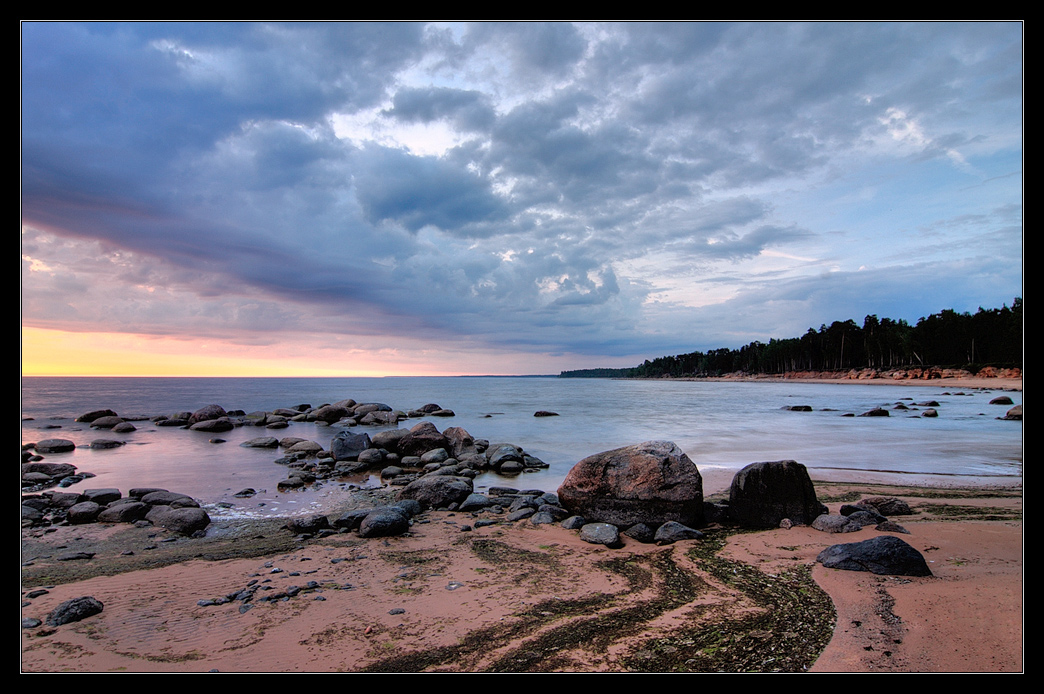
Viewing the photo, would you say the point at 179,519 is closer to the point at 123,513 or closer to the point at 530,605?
the point at 123,513

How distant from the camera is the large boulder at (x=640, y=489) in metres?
7.39

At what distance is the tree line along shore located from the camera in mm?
72363

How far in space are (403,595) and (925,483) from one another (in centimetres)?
1275

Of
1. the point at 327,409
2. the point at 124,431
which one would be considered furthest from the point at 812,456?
the point at 124,431

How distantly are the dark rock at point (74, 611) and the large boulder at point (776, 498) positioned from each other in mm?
8649

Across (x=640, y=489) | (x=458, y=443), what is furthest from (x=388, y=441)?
(x=640, y=489)

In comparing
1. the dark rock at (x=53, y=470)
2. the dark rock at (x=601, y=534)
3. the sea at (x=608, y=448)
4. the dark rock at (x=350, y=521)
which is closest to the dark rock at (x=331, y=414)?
the sea at (x=608, y=448)

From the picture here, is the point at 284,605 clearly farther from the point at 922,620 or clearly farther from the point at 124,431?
the point at 124,431

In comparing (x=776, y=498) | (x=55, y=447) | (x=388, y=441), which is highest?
(x=776, y=498)

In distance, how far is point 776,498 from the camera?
748 cm

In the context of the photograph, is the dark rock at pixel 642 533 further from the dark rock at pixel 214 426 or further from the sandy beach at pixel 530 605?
the dark rock at pixel 214 426

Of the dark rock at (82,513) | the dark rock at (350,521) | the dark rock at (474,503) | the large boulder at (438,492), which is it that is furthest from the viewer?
the large boulder at (438,492)

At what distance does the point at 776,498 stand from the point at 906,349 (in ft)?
341

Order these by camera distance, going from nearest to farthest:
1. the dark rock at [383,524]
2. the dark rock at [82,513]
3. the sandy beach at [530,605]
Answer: the sandy beach at [530,605] → the dark rock at [383,524] → the dark rock at [82,513]
